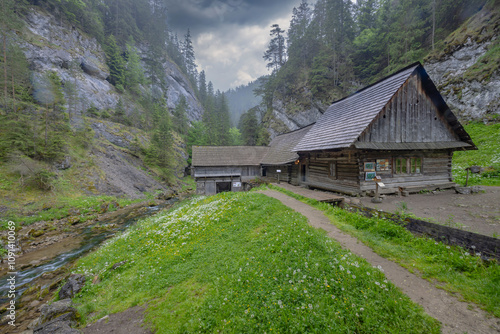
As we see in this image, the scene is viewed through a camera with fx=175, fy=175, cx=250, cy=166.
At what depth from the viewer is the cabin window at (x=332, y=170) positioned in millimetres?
14541

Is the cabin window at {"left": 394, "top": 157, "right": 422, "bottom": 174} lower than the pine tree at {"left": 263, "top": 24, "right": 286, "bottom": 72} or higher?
lower

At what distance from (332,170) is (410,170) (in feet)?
18.7

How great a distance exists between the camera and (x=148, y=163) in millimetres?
34625

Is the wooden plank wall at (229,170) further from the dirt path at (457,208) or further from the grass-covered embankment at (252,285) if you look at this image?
the dirt path at (457,208)

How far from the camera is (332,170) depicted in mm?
14898

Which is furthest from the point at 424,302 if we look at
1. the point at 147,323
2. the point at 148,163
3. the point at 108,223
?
the point at 148,163

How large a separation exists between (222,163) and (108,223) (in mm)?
16044

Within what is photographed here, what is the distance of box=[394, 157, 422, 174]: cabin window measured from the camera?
44.2 feet

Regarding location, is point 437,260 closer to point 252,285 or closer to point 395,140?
point 252,285

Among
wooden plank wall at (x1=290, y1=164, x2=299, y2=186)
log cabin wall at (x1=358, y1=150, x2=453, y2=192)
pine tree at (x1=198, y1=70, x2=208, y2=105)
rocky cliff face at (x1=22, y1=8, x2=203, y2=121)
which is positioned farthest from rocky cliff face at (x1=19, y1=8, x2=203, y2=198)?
pine tree at (x1=198, y1=70, x2=208, y2=105)

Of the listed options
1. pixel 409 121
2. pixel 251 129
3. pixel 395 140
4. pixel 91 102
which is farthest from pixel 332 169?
pixel 91 102

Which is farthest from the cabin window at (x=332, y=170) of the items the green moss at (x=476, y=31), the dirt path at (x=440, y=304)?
the green moss at (x=476, y=31)

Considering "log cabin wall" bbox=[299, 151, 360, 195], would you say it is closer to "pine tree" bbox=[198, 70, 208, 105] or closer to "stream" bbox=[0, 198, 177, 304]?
"stream" bbox=[0, 198, 177, 304]

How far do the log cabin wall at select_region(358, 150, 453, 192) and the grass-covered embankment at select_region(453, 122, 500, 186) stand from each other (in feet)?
9.76
